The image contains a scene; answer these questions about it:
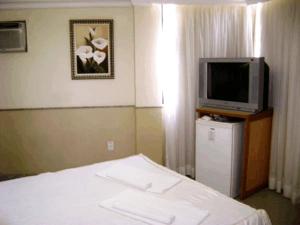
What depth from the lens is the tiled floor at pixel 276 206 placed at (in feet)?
9.14

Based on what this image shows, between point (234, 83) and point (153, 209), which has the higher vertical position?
point (234, 83)

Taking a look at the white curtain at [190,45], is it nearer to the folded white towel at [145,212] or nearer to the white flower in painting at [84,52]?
the white flower in painting at [84,52]

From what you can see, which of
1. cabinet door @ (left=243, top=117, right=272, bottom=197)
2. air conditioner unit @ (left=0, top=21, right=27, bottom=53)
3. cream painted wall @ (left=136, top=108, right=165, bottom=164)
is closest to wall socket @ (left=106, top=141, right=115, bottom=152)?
cream painted wall @ (left=136, top=108, right=165, bottom=164)

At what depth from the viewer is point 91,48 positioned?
11.9ft

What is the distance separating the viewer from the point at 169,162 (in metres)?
3.83

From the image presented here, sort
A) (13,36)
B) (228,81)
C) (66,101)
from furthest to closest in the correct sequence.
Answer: (66,101)
(13,36)
(228,81)

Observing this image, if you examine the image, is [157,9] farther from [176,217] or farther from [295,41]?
[176,217]

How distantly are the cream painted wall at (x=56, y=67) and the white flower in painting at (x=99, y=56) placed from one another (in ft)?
0.51

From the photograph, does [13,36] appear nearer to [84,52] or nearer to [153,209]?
[84,52]

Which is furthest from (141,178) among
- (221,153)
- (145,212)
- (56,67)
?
(56,67)

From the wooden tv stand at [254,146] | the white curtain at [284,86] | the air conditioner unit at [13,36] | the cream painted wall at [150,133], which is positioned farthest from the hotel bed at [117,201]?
the air conditioner unit at [13,36]

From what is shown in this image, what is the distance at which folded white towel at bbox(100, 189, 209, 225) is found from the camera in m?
1.57

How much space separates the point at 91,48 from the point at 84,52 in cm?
9

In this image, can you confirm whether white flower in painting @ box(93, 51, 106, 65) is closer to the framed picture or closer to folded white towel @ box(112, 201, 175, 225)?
the framed picture
